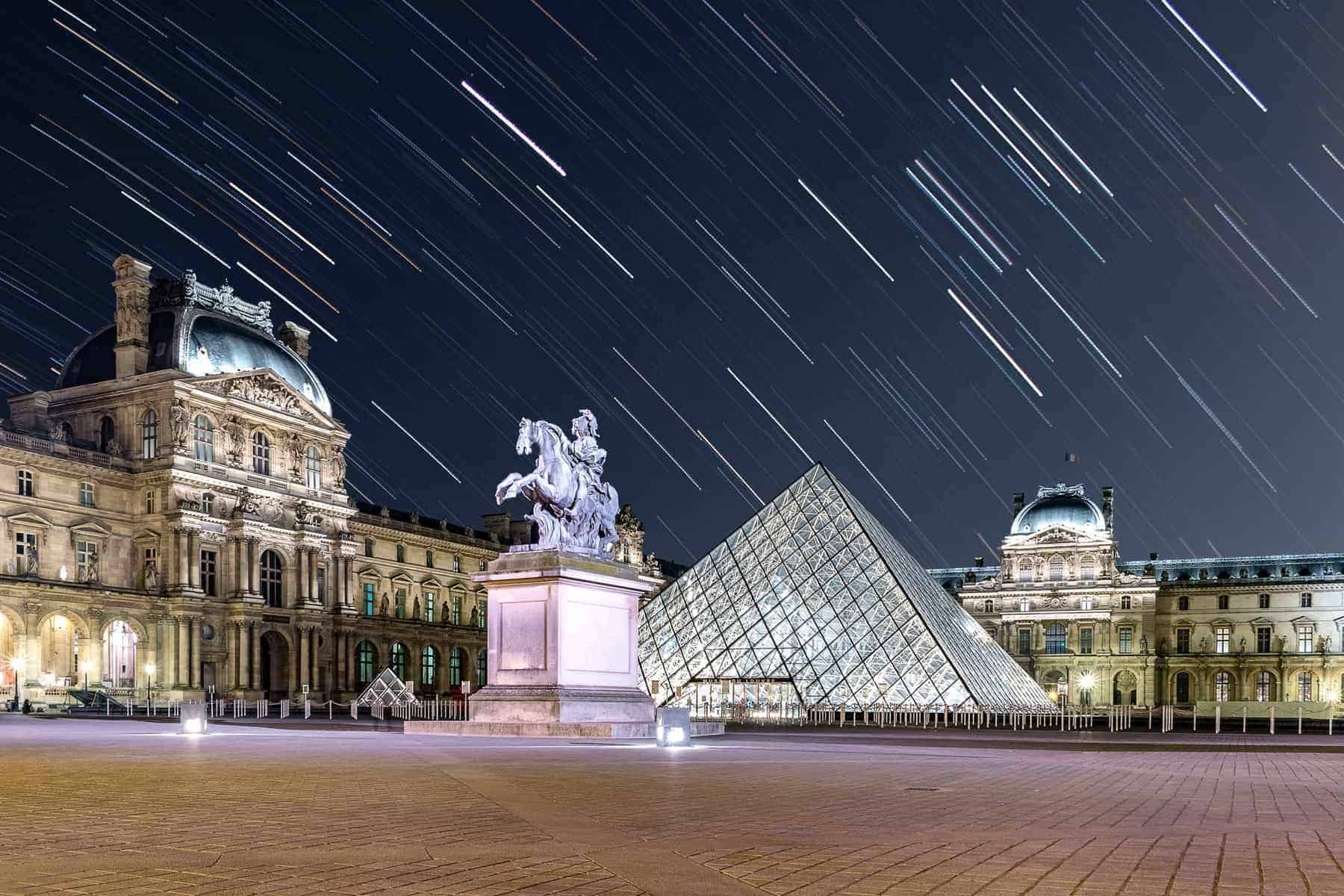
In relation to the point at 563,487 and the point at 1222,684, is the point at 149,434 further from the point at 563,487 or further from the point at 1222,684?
the point at 1222,684

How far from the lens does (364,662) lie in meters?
69.8

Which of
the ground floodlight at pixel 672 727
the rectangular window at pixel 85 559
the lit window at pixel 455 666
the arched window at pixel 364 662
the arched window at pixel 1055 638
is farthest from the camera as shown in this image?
the arched window at pixel 1055 638

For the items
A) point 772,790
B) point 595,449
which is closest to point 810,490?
point 595,449

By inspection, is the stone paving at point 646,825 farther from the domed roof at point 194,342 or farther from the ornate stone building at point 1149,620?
the ornate stone building at point 1149,620

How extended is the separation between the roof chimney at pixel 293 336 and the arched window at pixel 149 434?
13455 mm

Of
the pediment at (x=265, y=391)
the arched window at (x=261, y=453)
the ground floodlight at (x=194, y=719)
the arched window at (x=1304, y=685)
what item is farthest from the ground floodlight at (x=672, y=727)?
the arched window at (x=1304, y=685)

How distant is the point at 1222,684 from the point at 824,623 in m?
61.6

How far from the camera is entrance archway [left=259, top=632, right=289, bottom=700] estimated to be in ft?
206

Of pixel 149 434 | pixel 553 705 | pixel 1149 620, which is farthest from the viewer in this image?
pixel 1149 620

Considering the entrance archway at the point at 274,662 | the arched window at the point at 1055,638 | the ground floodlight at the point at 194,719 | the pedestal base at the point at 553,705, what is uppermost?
the pedestal base at the point at 553,705

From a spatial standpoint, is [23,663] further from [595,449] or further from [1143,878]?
[1143,878]

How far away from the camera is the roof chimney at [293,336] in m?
70.4

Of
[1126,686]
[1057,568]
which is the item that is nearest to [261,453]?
[1057,568]

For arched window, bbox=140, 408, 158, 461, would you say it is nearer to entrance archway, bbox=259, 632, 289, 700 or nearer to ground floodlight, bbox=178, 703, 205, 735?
entrance archway, bbox=259, 632, 289, 700
